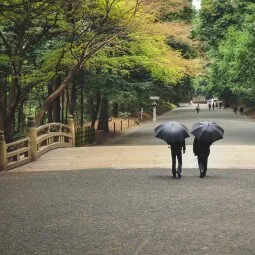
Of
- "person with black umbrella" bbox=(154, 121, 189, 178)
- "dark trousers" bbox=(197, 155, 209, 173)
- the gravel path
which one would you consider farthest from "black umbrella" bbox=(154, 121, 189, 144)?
the gravel path

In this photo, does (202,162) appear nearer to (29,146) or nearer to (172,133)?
(172,133)

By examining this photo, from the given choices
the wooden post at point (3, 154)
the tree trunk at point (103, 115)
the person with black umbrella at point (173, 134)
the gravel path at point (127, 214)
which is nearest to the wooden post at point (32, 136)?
the wooden post at point (3, 154)

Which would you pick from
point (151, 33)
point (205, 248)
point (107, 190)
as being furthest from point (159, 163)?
point (205, 248)

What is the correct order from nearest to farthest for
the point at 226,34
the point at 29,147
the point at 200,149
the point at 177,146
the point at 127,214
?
the point at 127,214, the point at 177,146, the point at 200,149, the point at 29,147, the point at 226,34

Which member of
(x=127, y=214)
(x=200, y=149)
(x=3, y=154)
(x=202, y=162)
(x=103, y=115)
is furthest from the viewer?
(x=103, y=115)

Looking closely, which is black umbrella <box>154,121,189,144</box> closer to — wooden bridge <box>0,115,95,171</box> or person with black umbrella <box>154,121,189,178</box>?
person with black umbrella <box>154,121,189,178</box>

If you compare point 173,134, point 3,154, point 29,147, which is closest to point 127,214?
point 173,134

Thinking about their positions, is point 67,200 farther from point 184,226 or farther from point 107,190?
point 184,226

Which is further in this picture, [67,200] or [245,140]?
[245,140]

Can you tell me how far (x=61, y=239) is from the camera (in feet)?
22.5

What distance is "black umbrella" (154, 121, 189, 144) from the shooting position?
11.3 meters

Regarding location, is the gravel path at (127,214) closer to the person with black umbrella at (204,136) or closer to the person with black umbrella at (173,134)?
the person with black umbrella at (204,136)

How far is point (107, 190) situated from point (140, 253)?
4.54 meters

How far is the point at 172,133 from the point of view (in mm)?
11344
